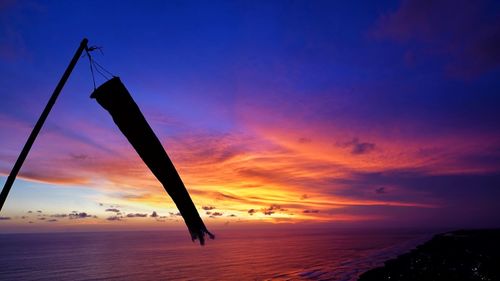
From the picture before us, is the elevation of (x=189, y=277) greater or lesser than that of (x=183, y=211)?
lesser

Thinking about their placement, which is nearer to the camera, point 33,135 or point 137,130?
point 137,130

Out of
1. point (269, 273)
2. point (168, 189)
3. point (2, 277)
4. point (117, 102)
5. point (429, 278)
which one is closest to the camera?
point (117, 102)

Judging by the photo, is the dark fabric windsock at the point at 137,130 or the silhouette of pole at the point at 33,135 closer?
the dark fabric windsock at the point at 137,130

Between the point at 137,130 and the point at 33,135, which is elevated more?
the point at 33,135

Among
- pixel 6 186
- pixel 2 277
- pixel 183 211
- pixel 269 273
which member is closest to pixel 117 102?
pixel 183 211

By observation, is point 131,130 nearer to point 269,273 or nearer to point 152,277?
point 269,273

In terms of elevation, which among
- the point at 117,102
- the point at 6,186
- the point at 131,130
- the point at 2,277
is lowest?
the point at 2,277

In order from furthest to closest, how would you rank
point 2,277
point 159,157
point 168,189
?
point 2,277 < point 168,189 < point 159,157

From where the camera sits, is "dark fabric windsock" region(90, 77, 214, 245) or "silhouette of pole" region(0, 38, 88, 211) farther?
"silhouette of pole" region(0, 38, 88, 211)
